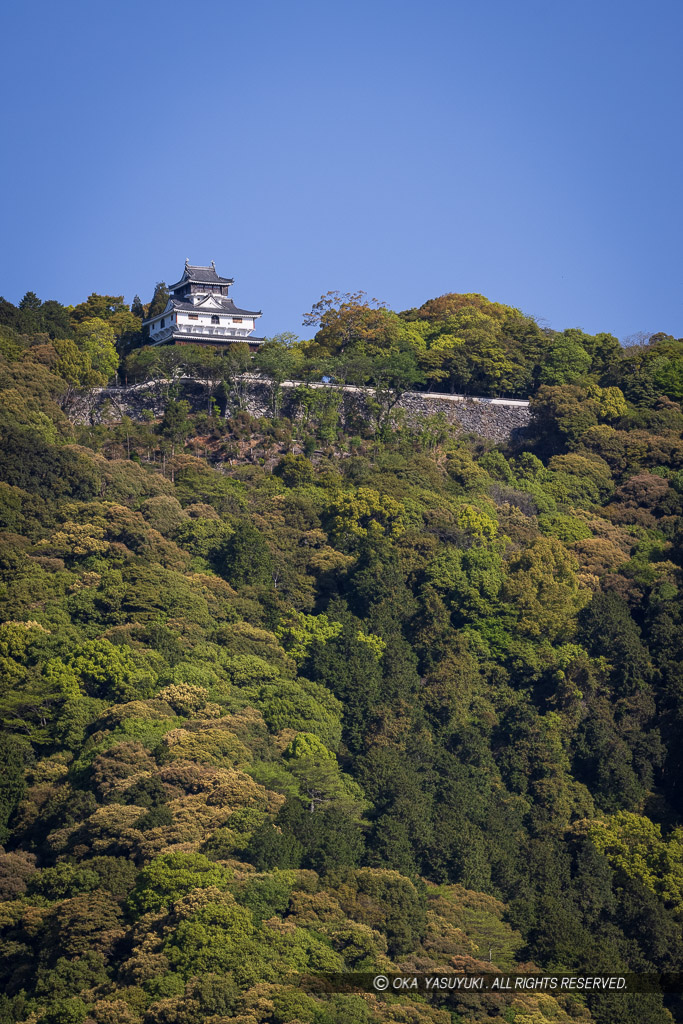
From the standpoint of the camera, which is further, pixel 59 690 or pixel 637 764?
pixel 637 764

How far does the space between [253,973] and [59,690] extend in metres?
11.9

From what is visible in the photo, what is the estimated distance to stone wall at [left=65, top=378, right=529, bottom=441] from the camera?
194 feet

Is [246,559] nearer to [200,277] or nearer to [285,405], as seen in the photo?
[285,405]

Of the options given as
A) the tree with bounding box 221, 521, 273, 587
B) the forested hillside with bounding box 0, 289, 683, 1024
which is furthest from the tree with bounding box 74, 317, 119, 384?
the tree with bounding box 221, 521, 273, 587

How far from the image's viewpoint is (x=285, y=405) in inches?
2406

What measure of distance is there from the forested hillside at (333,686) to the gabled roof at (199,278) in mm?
4945

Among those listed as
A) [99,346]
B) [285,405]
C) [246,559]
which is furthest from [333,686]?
[99,346]

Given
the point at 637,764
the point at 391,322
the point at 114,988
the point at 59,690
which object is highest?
the point at 391,322

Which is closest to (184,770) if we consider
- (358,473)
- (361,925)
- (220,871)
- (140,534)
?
(220,871)

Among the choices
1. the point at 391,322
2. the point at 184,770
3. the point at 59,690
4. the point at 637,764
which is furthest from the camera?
the point at 391,322

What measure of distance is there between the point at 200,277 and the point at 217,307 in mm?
2478

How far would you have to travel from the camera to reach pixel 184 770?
1567 inches

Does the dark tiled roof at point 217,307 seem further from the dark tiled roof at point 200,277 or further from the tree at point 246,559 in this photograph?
the tree at point 246,559

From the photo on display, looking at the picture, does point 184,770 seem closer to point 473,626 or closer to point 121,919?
point 121,919
